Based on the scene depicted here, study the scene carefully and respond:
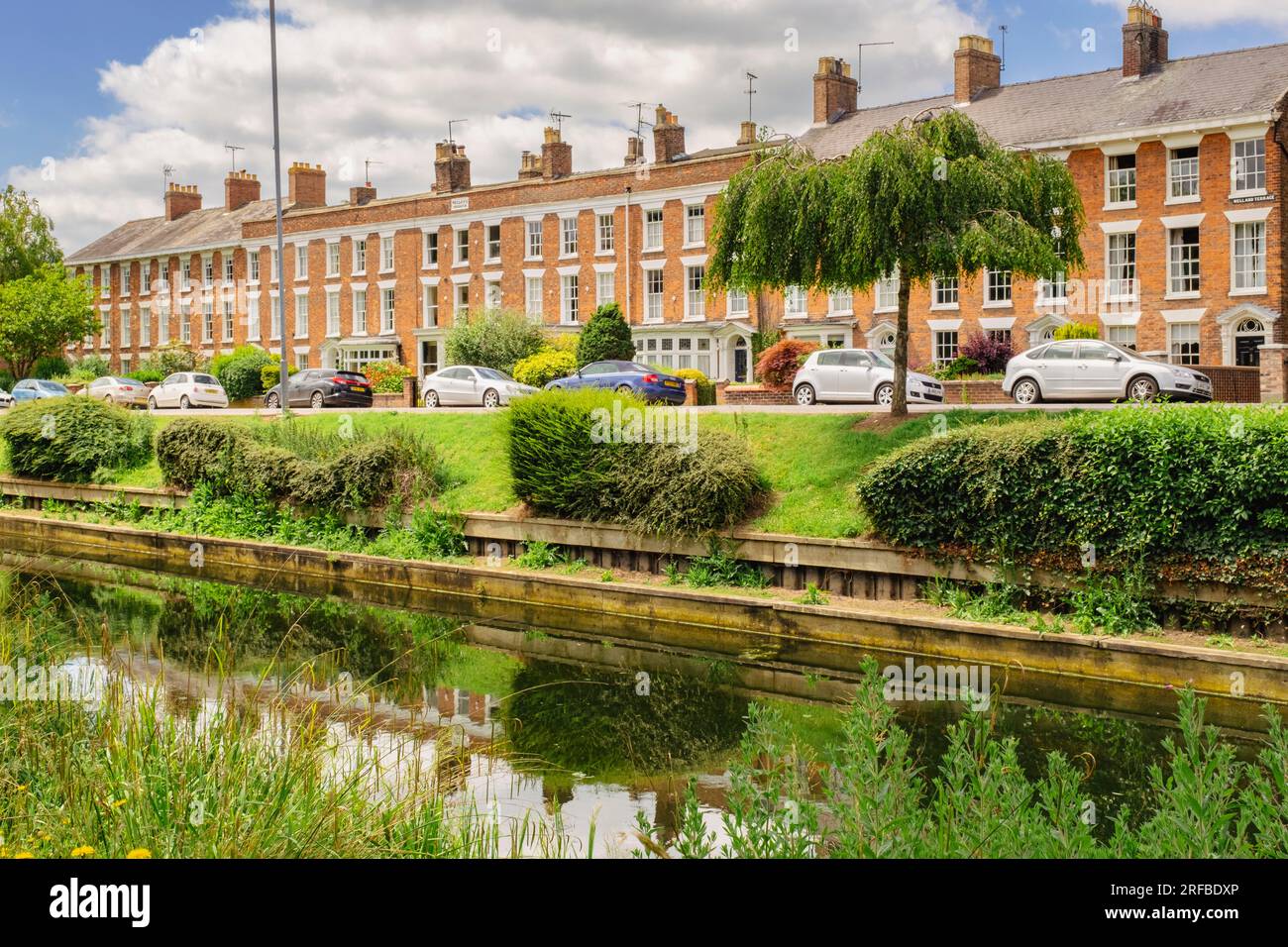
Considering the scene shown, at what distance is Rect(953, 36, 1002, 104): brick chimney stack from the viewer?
43531mm

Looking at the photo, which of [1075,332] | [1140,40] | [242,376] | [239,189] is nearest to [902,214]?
[1075,332]

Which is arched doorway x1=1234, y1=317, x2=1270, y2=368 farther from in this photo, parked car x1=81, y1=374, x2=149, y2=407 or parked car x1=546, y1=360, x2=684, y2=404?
parked car x1=81, y1=374, x2=149, y2=407

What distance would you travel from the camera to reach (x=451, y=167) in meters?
54.8

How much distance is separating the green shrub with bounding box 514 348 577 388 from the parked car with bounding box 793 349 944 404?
41.4ft

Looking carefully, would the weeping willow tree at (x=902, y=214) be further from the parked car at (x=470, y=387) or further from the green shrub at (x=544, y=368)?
the green shrub at (x=544, y=368)

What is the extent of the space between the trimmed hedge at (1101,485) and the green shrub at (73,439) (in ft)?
68.5

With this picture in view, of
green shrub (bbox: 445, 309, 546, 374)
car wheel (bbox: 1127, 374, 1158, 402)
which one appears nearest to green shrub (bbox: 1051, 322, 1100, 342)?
car wheel (bbox: 1127, 374, 1158, 402)

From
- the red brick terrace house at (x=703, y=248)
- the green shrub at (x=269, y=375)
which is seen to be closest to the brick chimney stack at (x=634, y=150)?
the red brick terrace house at (x=703, y=248)

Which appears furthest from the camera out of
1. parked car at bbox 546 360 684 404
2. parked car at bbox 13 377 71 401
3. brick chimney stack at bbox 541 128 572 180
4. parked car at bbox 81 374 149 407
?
brick chimney stack at bbox 541 128 572 180

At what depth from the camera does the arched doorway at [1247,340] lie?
3556 cm
